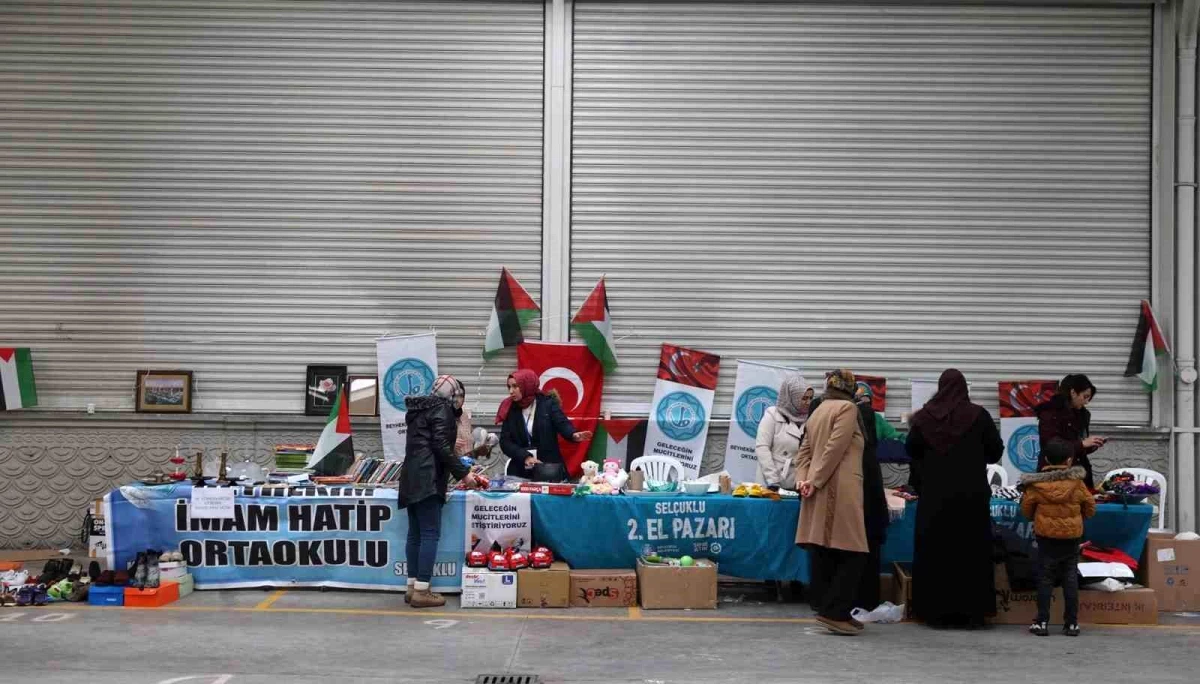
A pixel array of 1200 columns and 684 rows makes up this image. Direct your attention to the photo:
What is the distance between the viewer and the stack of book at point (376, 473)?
9289mm

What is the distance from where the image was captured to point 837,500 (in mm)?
7668

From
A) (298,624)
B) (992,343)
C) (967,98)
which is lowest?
(298,624)

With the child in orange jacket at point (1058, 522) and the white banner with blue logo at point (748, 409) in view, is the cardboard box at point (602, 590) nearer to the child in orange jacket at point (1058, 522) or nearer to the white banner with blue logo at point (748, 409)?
the child in orange jacket at point (1058, 522)

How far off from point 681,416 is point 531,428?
2054 millimetres

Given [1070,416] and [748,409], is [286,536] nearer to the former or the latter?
[748,409]

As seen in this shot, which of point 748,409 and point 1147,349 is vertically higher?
point 1147,349

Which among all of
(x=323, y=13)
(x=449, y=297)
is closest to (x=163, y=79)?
(x=323, y=13)

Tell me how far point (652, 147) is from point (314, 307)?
3924mm

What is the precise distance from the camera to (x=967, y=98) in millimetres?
11664

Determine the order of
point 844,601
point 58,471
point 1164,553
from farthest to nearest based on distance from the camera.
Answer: point 58,471 → point 1164,553 → point 844,601

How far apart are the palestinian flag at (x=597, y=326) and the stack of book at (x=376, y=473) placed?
271 cm

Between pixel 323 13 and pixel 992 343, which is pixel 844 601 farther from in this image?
pixel 323 13

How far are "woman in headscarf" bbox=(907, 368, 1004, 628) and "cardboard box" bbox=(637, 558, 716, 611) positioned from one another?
1581mm

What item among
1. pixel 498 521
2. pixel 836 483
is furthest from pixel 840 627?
pixel 498 521
